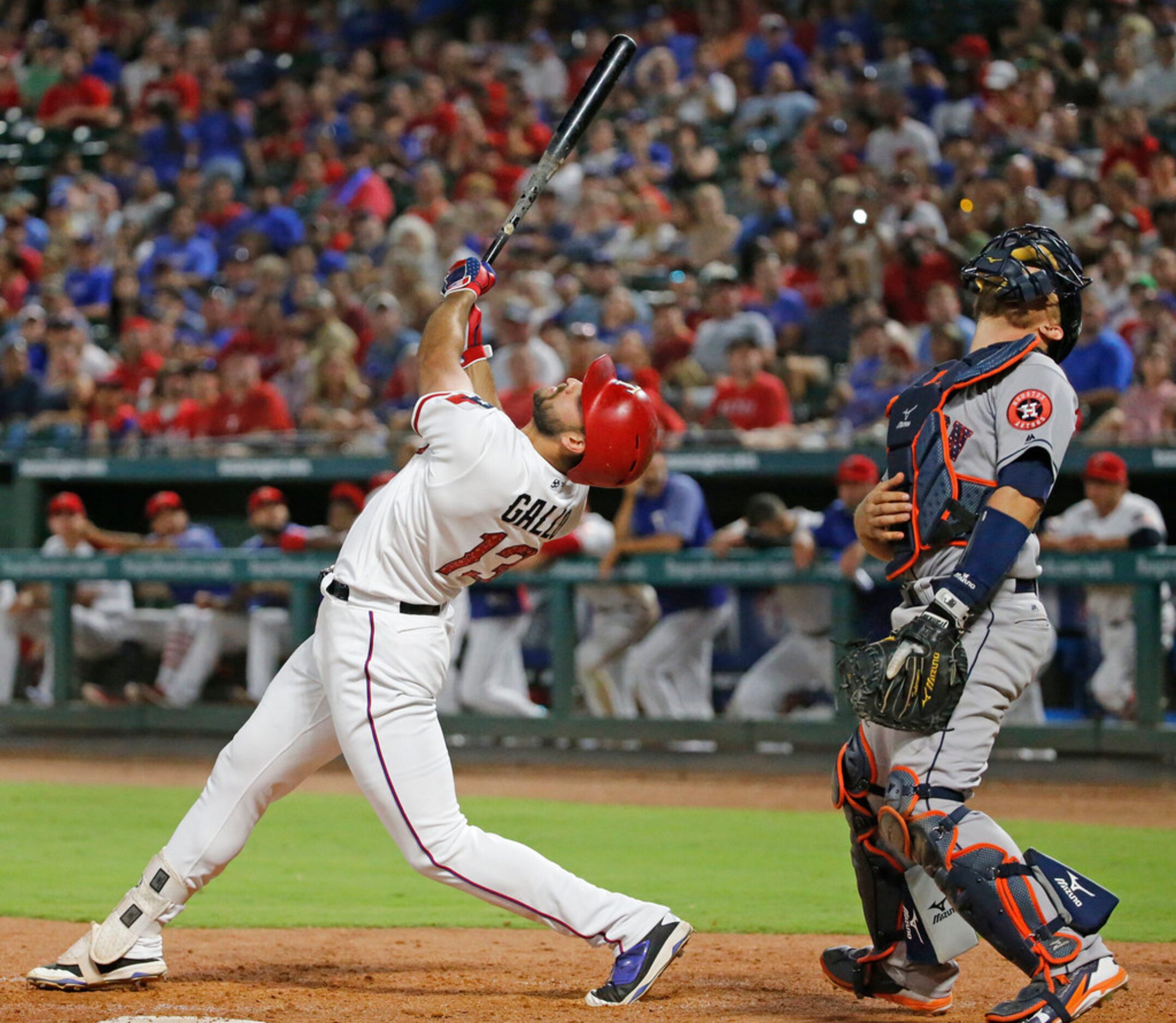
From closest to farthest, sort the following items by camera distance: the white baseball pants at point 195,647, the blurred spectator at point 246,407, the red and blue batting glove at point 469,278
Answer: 1. the red and blue batting glove at point 469,278
2. the white baseball pants at point 195,647
3. the blurred spectator at point 246,407

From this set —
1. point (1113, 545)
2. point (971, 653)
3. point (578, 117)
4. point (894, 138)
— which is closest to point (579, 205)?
point (894, 138)

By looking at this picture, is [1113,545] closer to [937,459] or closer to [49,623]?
[937,459]

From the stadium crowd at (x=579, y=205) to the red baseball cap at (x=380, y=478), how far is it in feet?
0.81

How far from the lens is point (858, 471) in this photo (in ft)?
27.5

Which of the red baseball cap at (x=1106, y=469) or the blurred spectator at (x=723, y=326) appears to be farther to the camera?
the blurred spectator at (x=723, y=326)

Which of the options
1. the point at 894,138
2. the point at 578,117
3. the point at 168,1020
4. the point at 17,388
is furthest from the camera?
the point at 17,388

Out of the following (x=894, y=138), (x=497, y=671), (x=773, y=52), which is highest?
(x=773, y=52)

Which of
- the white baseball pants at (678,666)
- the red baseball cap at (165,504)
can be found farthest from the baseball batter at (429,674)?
the red baseball cap at (165,504)

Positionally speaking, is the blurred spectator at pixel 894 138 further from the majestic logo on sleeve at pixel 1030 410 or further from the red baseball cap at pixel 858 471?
the majestic logo on sleeve at pixel 1030 410

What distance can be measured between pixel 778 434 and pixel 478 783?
2.57 m

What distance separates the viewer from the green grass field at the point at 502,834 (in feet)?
17.4

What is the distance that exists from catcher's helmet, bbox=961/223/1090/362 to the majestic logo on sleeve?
26 centimetres

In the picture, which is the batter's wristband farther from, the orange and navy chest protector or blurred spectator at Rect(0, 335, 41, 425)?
blurred spectator at Rect(0, 335, 41, 425)

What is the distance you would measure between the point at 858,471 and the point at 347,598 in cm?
493
